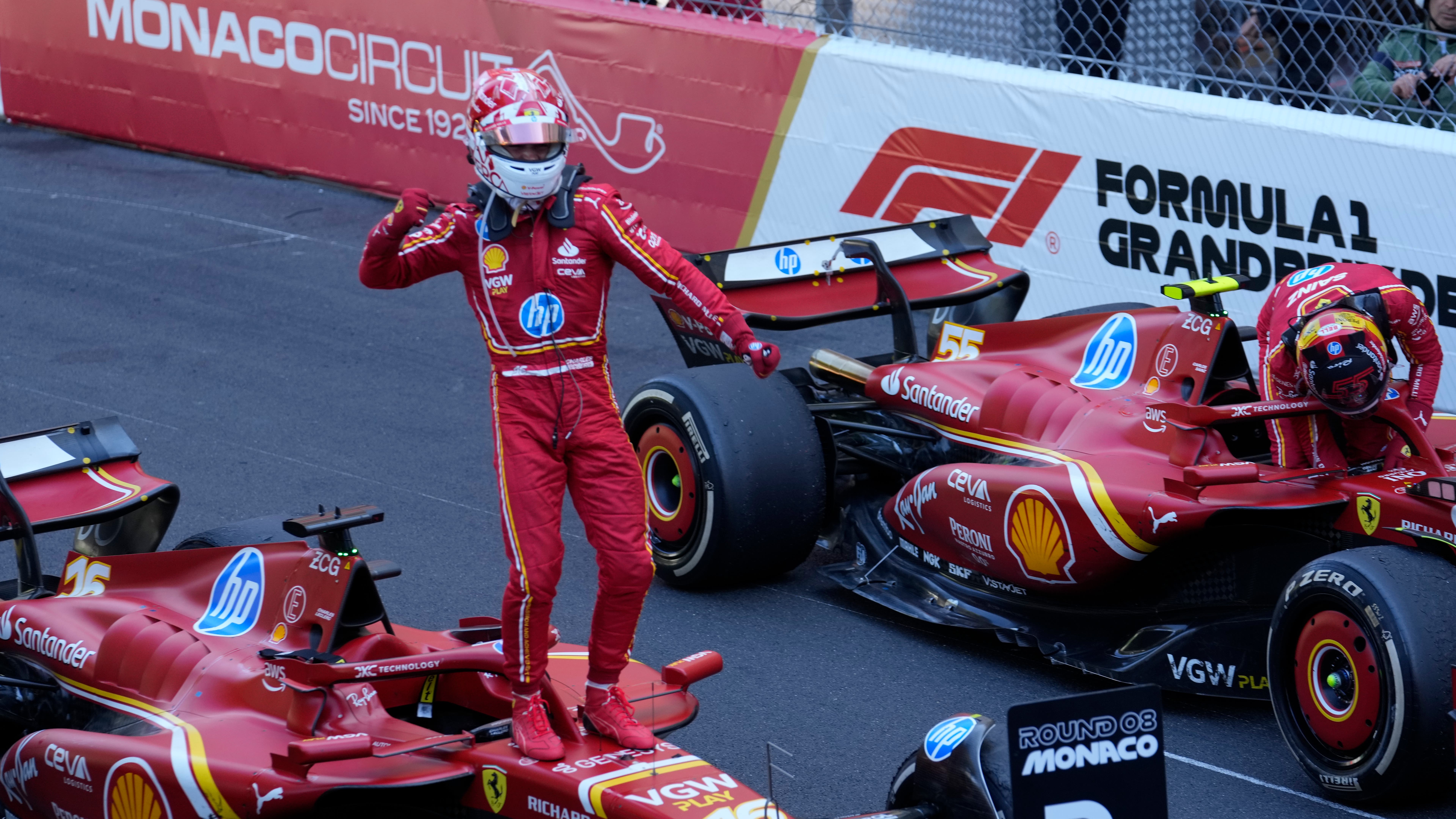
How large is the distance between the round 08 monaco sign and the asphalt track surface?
136 centimetres

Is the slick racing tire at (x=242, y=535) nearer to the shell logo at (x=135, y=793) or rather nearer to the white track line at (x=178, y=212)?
the shell logo at (x=135, y=793)

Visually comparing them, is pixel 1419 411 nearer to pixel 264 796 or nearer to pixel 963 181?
pixel 264 796

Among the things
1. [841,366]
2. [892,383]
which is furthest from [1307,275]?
[841,366]

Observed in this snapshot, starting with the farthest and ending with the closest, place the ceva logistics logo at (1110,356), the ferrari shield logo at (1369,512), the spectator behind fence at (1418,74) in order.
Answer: the spectator behind fence at (1418,74), the ceva logistics logo at (1110,356), the ferrari shield logo at (1369,512)

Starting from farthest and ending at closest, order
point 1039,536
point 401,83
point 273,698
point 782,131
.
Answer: point 401,83, point 782,131, point 1039,536, point 273,698

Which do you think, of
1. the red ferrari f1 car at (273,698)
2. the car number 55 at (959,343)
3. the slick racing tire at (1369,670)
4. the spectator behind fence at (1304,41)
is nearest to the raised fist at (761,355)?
the red ferrari f1 car at (273,698)

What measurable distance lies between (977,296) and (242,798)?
3.70m

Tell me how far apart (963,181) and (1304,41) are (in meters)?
2.03

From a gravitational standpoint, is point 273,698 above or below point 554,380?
below

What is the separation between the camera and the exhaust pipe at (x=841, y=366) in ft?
21.7

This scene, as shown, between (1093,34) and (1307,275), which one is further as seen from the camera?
(1093,34)

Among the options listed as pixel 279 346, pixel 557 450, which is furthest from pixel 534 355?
pixel 279 346

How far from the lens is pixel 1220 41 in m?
8.75

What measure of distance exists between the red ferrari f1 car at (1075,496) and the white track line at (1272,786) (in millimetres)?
98
